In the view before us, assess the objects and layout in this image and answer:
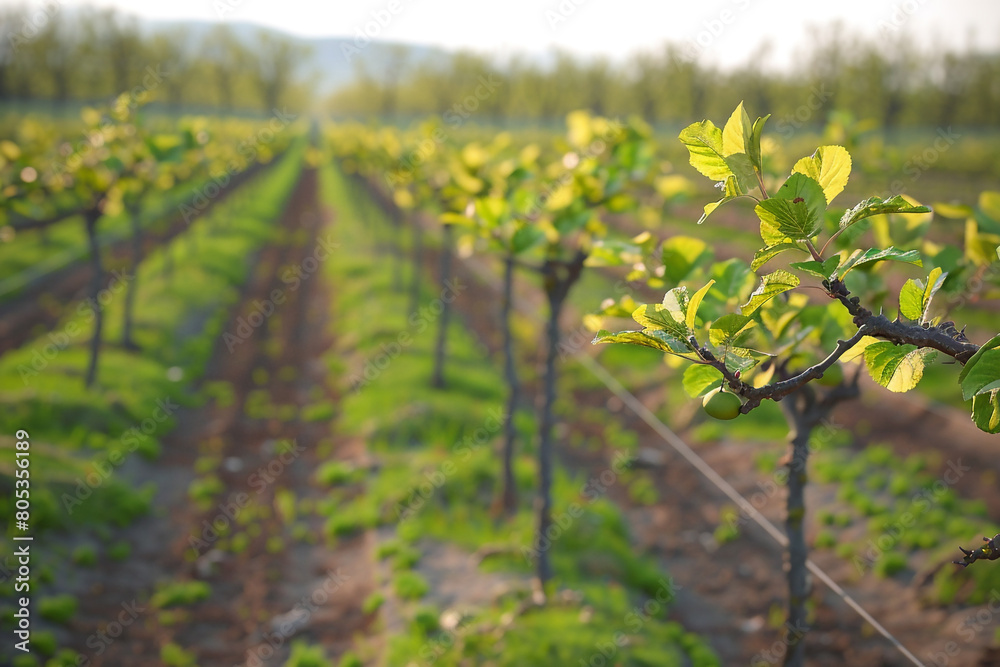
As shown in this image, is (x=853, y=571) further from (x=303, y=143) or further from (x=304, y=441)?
(x=303, y=143)

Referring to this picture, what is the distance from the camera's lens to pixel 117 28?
160 ft

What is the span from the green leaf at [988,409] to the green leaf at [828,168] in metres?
0.60

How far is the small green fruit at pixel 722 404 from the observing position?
65.6 inches

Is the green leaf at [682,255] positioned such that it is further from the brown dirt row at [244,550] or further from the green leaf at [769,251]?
the brown dirt row at [244,550]

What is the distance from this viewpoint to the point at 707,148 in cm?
164

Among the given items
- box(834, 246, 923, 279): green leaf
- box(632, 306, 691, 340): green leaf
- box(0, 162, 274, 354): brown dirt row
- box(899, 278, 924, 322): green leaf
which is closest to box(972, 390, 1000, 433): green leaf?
box(899, 278, 924, 322): green leaf

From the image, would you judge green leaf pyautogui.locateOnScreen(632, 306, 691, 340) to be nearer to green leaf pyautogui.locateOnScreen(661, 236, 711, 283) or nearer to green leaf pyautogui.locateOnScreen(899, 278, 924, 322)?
green leaf pyautogui.locateOnScreen(899, 278, 924, 322)

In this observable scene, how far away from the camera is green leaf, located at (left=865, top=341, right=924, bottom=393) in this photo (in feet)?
5.53

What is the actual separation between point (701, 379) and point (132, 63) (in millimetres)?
55873

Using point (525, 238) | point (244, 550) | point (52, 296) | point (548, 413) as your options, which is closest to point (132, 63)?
point (52, 296)

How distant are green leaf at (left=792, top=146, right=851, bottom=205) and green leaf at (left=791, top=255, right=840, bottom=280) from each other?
142mm

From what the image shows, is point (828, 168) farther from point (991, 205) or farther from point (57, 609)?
point (57, 609)

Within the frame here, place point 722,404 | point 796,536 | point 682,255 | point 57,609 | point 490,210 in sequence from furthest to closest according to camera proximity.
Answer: point 57,609 < point 490,210 < point 796,536 < point 682,255 < point 722,404

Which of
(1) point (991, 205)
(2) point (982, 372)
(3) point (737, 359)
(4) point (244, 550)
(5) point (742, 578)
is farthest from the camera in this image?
(4) point (244, 550)
